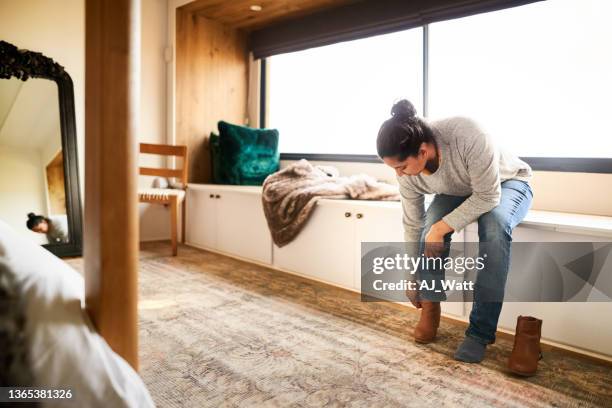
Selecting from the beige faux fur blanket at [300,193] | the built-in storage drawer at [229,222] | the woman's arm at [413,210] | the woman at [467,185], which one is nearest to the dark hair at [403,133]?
the woman at [467,185]

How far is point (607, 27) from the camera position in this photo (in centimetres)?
205

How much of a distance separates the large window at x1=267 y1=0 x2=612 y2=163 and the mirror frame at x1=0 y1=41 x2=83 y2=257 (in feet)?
5.77

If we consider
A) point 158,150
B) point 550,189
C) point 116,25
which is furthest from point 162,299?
point 550,189

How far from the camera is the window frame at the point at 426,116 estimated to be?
2074 millimetres

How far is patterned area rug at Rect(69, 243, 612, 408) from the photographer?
1.24 metres

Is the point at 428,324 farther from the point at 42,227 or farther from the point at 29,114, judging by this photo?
the point at 29,114

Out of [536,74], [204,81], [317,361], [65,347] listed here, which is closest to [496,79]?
[536,74]

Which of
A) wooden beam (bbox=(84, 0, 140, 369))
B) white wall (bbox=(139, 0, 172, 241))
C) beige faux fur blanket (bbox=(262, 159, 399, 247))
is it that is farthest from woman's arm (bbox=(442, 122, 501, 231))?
white wall (bbox=(139, 0, 172, 241))

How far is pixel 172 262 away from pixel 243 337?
4.55ft

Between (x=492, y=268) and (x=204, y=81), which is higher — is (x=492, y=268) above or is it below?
below

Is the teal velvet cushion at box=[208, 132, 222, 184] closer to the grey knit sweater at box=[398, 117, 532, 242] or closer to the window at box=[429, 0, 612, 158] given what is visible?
the window at box=[429, 0, 612, 158]

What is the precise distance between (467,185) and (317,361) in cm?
83

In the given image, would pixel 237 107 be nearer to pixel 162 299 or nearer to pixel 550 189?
pixel 162 299

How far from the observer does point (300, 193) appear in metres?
2.48
